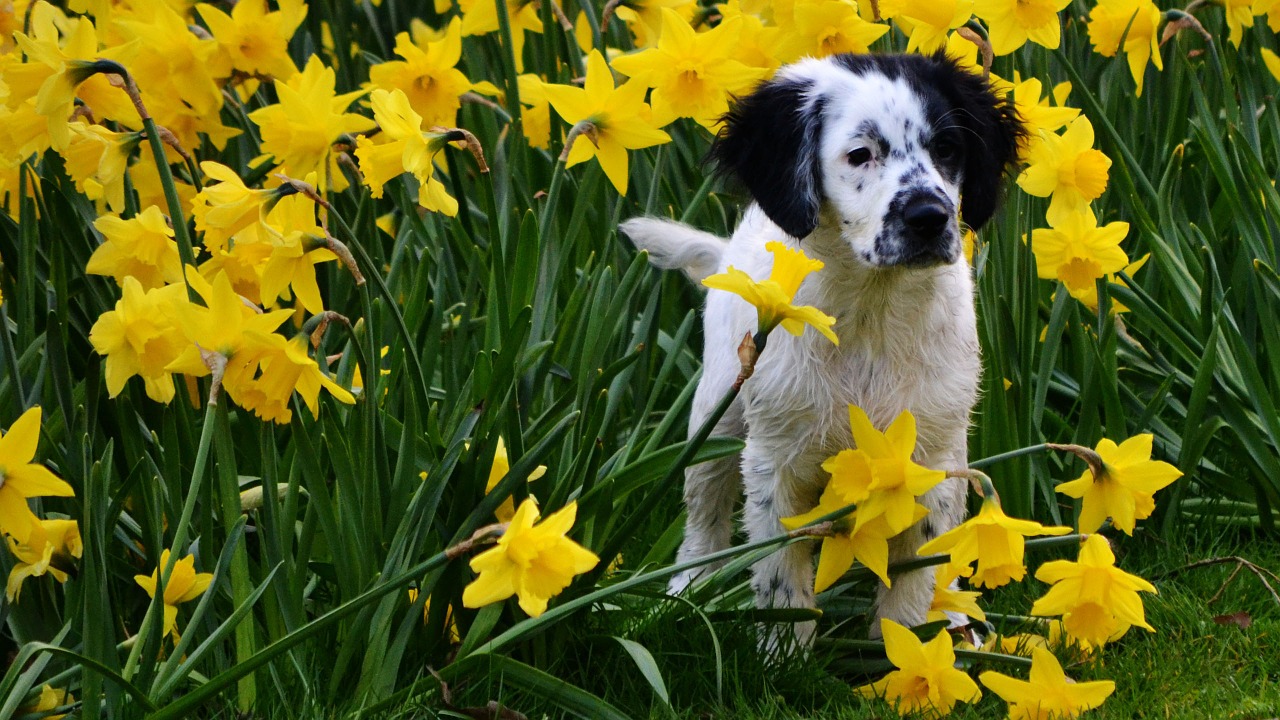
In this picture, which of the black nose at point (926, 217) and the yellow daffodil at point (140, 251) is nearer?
the yellow daffodil at point (140, 251)

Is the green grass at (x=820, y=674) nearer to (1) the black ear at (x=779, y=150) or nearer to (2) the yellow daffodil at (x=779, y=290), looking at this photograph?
(2) the yellow daffodil at (x=779, y=290)

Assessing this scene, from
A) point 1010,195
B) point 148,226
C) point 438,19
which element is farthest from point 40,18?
point 438,19

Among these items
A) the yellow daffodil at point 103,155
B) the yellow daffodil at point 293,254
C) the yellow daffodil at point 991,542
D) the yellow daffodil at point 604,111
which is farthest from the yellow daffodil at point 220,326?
the yellow daffodil at point 991,542

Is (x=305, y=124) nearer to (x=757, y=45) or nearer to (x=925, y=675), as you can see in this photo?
(x=757, y=45)

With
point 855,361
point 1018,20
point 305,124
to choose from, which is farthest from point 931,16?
point 305,124

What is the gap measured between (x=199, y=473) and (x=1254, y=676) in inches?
75.2

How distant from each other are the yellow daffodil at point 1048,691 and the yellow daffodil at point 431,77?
1.76m

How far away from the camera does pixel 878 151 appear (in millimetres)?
2484

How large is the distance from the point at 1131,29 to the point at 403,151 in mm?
1712

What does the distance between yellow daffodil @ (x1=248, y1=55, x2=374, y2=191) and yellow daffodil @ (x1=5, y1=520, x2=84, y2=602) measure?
70cm

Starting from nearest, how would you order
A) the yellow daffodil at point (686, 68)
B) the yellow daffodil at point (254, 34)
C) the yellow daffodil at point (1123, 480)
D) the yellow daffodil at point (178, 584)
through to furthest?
the yellow daffodil at point (1123, 480) → the yellow daffodil at point (178, 584) → the yellow daffodil at point (686, 68) → the yellow daffodil at point (254, 34)

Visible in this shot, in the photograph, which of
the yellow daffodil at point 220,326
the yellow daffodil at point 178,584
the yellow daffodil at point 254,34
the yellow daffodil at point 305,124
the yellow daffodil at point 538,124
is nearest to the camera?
the yellow daffodil at point 220,326

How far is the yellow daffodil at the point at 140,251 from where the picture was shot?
2137mm

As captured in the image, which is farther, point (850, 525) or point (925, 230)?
point (925, 230)
